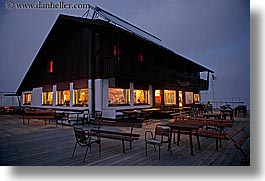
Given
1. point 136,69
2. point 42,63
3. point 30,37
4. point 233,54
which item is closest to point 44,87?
point 42,63

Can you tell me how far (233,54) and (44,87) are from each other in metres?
12.5

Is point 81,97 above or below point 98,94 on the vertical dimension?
below

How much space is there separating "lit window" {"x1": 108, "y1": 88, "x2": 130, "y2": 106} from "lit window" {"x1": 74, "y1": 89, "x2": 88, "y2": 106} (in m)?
1.36

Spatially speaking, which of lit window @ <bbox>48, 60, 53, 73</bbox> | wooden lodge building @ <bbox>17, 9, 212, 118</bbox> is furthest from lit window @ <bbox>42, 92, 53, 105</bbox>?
lit window @ <bbox>48, 60, 53, 73</bbox>

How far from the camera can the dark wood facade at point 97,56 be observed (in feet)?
30.1

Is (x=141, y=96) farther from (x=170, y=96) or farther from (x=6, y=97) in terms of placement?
(x=6, y=97)

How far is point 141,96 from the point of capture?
480 inches

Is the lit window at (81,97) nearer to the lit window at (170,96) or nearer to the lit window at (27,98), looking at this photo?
the lit window at (170,96)

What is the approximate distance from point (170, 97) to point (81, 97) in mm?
7024

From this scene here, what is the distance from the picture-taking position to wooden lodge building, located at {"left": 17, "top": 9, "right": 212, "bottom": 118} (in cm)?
941

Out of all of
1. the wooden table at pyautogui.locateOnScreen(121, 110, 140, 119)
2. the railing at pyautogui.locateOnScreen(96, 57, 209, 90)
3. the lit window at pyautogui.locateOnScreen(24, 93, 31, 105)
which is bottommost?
the wooden table at pyautogui.locateOnScreen(121, 110, 140, 119)

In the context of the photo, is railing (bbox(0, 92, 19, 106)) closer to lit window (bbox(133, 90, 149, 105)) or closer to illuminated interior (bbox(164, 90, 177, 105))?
lit window (bbox(133, 90, 149, 105))

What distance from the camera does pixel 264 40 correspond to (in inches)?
154

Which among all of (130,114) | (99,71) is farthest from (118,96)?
(99,71)
